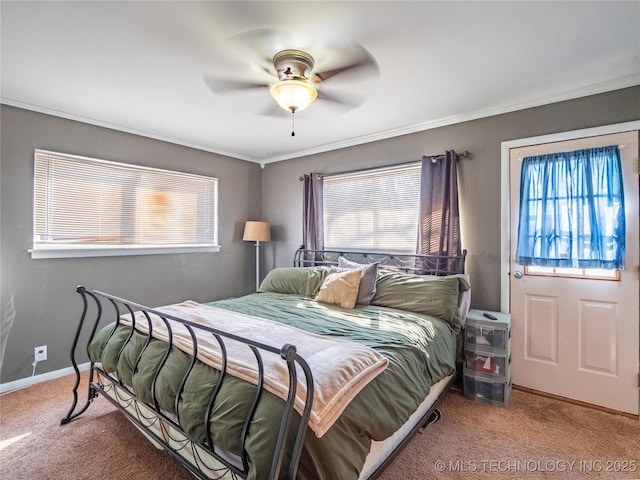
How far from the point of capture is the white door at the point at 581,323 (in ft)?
7.41

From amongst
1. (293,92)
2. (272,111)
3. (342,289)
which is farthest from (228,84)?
(342,289)

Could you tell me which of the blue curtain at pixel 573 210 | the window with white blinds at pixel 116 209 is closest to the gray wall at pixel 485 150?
the blue curtain at pixel 573 210

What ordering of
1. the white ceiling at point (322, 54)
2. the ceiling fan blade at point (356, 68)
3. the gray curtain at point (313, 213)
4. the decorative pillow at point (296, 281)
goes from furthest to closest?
the gray curtain at point (313, 213), the decorative pillow at point (296, 281), the ceiling fan blade at point (356, 68), the white ceiling at point (322, 54)

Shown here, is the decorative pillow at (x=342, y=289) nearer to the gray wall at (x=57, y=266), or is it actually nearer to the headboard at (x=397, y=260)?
the headboard at (x=397, y=260)

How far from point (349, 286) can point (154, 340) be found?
1562 mm

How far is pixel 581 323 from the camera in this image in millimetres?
2443

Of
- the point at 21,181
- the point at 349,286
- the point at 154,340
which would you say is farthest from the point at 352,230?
the point at 21,181

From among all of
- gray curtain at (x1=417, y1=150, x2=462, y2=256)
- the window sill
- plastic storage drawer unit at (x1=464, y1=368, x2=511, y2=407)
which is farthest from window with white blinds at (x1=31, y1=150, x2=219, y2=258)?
plastic storage drawer unit at (x1=464, y1=368, x2=511, y2=407)

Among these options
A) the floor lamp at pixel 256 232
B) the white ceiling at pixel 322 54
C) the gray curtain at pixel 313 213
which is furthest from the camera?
the floor lamp at pixel 256 232

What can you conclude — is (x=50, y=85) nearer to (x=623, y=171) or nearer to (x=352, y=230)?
(x=352, y=230)

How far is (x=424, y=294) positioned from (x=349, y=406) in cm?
149

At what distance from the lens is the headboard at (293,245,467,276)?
2959mm

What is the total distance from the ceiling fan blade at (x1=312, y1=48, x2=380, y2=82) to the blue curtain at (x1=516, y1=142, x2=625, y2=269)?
5.13ft

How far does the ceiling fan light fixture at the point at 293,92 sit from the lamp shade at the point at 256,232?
7.64 ft
